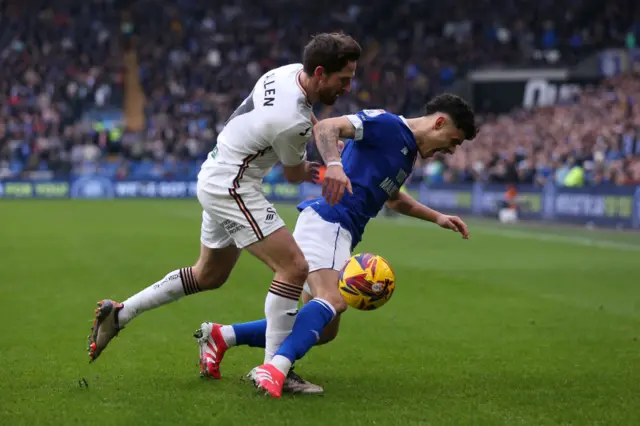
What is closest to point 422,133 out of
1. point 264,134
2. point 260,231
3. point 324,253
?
point 324,253

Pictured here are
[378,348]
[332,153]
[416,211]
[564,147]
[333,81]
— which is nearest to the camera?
[332,153]

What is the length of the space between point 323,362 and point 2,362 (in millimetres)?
2299

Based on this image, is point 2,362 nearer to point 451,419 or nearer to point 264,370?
Answer: point 264,370

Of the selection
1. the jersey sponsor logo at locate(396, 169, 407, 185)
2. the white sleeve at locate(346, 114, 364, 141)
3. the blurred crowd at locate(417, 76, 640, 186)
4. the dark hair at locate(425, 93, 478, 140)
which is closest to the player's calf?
the white sleeve at locate(346, 114, 364, 141)

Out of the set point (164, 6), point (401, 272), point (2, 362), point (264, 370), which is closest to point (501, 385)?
point (264, 370)

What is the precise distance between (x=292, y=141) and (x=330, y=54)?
1.81ft

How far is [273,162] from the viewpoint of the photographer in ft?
20.7

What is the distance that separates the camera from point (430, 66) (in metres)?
45.6

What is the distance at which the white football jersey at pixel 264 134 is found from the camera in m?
5.88

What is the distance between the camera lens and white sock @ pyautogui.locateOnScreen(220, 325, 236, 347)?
680 centimetres

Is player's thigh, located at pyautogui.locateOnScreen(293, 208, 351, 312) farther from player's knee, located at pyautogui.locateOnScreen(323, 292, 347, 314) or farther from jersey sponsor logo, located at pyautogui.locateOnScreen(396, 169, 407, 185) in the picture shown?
jersey sponsor logo, located at pyautogui.locateOnScreen(396, 169, 407, 185)

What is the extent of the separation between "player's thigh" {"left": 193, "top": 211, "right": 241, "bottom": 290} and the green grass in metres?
0.67

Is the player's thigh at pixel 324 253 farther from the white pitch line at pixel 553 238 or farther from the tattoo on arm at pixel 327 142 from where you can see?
the white pitch line at pixel 553 238

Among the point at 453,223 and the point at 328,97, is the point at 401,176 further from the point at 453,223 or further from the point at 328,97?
the point at 328,97
